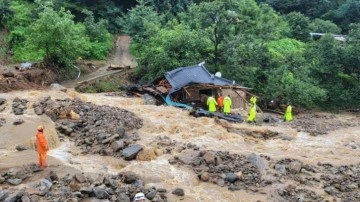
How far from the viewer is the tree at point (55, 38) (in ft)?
84.9

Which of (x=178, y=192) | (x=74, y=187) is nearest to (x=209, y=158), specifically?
(x=178, y=192)

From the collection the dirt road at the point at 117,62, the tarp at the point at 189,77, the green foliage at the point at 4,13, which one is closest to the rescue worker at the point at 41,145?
the tarp at the point at 189,77

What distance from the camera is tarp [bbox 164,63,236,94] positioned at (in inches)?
968

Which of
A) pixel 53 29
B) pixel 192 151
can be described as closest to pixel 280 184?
pixel 192 151

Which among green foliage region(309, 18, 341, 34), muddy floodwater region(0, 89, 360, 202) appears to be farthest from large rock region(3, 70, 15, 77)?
green foliage region(309, 18, 341, 34)

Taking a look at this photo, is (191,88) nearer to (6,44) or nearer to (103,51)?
(103,51)

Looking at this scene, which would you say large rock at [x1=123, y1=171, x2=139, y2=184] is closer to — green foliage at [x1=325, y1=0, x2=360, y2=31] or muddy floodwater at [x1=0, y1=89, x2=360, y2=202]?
muddy floodwater at [x1=0, y1=89, x2=360, y2=202]

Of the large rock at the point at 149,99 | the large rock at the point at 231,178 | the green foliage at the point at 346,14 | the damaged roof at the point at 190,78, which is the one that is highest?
the green foliage at the point at 346,14

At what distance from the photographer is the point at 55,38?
2659 centimetres

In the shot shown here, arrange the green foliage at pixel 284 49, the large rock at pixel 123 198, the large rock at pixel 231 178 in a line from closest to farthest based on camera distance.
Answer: the large rock at pixel 123 198 → the large rock at pixel 231 178 → the green foliage at pixel 284 49

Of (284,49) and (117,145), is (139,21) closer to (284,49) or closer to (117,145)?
(284,49)

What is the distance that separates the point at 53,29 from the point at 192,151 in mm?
13247

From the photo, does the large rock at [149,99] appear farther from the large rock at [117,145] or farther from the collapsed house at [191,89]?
the large rock at [117,145]

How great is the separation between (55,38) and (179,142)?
40.2ft
